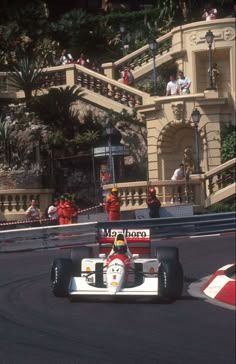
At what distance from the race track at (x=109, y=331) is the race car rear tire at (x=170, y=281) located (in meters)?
0.16

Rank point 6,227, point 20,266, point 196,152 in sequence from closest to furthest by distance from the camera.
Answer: point 20,266, point 6,227, point 196,152

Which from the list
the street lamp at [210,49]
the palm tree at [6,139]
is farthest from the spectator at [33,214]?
the street lamp at [210,49]

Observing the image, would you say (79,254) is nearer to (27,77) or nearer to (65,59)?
(27,77)

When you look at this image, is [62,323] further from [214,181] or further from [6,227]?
[214,181]

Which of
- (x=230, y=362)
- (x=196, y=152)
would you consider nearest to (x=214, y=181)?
(x=196, y=152)

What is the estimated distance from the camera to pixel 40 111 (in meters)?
33.1

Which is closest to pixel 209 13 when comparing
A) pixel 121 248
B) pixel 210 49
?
pixel 210 49

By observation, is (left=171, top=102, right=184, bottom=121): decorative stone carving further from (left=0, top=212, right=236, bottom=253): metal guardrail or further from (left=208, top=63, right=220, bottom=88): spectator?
(left=0, top=212, right=236, bottom=253): metal guardrail

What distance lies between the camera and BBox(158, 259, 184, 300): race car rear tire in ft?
37.2

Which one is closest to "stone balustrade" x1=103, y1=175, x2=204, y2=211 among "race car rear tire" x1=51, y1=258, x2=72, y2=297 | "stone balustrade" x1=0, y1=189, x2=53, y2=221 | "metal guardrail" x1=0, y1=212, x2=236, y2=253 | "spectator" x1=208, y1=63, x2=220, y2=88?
"stone balustrade" x1=0, y1=189, x2=53, y2=221

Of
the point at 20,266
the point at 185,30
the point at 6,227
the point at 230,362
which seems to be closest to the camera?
the point at 230,362

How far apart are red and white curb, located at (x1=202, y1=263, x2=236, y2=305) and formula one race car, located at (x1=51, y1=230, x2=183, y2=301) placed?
0.42m

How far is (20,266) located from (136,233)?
378 cm

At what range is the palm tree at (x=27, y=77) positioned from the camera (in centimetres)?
3412
